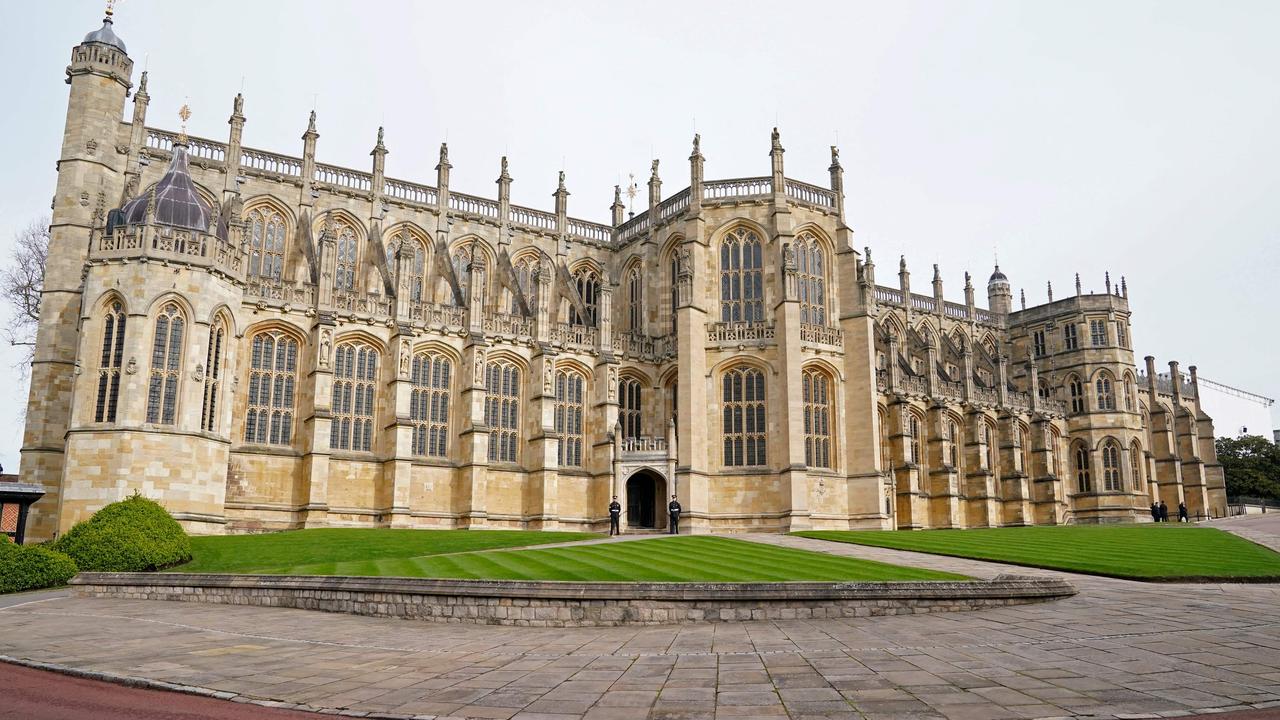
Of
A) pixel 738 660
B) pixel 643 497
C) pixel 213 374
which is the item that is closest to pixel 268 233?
pixel 213 374

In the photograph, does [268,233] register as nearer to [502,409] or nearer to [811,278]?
[502,409]

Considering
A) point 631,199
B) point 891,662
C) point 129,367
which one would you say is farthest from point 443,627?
point 631,199

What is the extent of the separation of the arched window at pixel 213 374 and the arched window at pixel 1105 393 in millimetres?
56937

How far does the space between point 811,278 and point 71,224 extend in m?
33.0

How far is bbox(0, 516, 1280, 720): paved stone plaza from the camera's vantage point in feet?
32.3

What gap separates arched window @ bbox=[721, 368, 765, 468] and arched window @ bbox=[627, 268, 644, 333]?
7225 millimetres

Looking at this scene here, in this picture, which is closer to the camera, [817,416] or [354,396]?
[354,396]

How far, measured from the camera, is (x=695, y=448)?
141ft

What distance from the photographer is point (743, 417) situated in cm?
4400

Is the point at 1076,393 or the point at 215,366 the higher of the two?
the point at 1076,393

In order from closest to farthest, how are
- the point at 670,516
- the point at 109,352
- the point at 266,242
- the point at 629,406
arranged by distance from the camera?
the point at 109,352 → the point at 670,516 → the point at 266,242 → the point at 629,406

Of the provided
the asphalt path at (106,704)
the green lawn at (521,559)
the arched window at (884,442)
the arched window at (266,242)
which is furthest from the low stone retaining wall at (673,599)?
the arched window at (884,442)

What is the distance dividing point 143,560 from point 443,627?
12.5 m

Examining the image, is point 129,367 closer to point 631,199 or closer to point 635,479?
point 635,479
